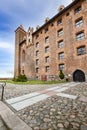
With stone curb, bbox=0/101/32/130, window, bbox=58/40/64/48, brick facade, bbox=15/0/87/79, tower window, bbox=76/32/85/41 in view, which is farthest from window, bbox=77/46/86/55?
stone curb, bbox=0/101/32/130

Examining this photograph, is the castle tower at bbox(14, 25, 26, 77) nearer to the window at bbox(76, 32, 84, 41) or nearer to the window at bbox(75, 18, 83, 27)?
the window at bbox(75, 18, 83, 27)

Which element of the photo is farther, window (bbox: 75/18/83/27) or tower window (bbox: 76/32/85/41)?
window (bbox: 75/18/83/27)

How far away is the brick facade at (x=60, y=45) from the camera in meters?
19.0

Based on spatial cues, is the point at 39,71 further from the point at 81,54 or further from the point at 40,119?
the point at 40,119

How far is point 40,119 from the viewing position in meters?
3.48

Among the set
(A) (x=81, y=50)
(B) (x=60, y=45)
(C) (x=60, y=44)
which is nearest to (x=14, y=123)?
(A) (x=81, y=50)

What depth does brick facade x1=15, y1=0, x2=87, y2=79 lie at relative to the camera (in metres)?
19.0

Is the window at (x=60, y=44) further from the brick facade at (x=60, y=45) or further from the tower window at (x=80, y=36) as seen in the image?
the tower window at (x=80, y=36)

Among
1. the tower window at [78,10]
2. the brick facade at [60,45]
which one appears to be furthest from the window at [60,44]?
the tower window at [78,10]

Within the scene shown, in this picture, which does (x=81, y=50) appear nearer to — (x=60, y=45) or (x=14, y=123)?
(x=60, y=45)

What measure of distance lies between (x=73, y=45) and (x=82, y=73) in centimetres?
572

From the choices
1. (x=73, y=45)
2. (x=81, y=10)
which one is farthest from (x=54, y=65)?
(x=81, y=10)

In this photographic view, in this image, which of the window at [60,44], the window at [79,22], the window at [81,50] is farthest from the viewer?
the window at [60,44]

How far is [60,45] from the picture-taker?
907 inches
